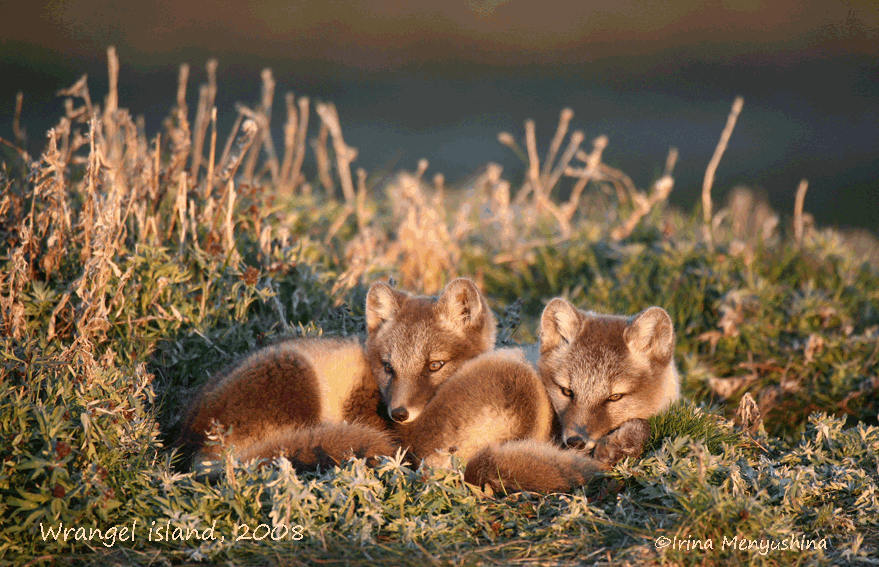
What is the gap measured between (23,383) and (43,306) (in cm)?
94

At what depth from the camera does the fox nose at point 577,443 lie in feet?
10.3

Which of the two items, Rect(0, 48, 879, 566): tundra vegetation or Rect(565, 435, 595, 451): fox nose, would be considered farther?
Rect(565, 435, 595, 451): fox nose

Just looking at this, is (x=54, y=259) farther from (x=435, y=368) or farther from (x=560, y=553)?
(x=560, y=553)

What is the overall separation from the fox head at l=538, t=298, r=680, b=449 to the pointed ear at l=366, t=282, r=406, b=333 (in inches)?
34.6

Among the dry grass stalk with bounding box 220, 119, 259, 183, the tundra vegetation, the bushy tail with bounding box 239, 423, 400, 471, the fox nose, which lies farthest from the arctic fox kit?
the dry grass stalk with bounding box 220, 119, 259, 183

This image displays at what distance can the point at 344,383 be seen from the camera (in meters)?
3.52

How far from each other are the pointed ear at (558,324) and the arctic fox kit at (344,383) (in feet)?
1.27

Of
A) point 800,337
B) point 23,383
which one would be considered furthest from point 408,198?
point 23,383

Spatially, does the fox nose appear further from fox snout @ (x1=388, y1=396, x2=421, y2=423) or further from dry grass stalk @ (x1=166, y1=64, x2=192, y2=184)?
dry grass stalk @ (x1=166, y1=64, x2=192, y2=184)

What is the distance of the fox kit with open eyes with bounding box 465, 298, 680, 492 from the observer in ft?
9.49

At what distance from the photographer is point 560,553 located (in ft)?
8.51

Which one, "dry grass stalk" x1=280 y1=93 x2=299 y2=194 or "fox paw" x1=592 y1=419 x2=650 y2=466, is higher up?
"dry grass stalk" x1=280 y1=93 x2=299 y2=194

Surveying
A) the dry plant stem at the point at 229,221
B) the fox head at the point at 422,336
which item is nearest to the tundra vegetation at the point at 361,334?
the dry plant stem at the point at 229,221

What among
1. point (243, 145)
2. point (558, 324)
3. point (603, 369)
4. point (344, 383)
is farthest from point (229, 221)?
point (603, 369)
